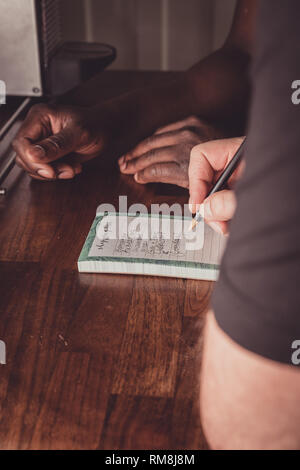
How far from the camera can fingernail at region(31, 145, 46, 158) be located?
901mm

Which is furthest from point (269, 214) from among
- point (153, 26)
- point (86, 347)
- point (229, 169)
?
point (153, 26)

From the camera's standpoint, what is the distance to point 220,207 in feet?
2.31

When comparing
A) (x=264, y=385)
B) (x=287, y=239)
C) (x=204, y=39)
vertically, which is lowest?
(x=204, y=39)

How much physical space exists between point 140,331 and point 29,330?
5.0 inches

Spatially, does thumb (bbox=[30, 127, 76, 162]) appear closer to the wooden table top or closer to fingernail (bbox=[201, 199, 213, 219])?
the wooden table top

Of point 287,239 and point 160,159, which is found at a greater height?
point 287,239

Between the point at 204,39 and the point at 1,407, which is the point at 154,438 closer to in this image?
the point at 1,407

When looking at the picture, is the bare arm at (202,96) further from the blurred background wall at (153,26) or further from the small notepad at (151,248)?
the blurred background wall at (153,26)

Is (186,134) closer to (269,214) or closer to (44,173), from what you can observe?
(44,173)

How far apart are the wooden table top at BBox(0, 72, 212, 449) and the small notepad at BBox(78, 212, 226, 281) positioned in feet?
0.05

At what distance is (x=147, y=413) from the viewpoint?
1.71ft

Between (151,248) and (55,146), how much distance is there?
0.97 feet

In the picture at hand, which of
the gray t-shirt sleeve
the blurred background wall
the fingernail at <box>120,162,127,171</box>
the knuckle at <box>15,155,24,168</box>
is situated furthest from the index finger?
the blurred background wall
